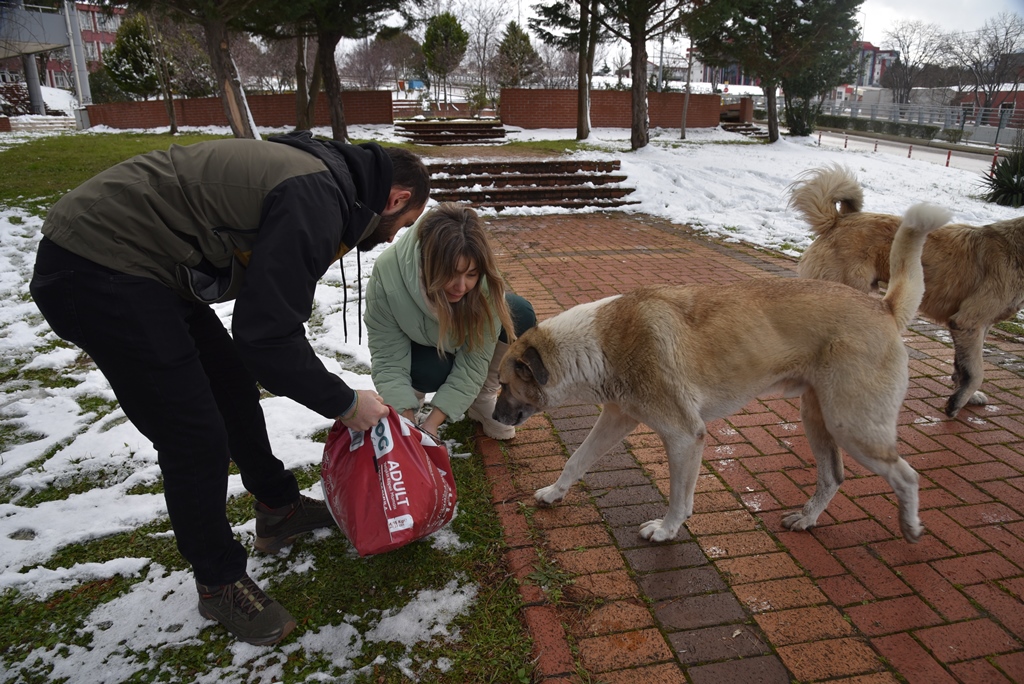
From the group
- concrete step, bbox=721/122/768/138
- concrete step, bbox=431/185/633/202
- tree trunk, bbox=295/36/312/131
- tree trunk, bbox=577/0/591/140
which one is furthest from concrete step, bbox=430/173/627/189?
concrete step, bbox=721/122/768/138

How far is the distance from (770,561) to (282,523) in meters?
2.37

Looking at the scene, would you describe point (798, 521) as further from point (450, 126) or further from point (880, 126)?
point (880, 126)

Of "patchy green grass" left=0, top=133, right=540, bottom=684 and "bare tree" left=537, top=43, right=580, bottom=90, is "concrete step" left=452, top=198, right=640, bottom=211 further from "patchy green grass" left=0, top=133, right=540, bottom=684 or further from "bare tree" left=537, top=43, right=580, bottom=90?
"bare tree" left=537, top=43, right=580, bottom=90

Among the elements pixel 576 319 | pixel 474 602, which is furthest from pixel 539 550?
pixel 576 319

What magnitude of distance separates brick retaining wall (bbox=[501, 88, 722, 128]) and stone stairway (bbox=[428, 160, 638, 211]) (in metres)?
14.0

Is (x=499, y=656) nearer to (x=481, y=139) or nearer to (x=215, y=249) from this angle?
(x=215, y=249)

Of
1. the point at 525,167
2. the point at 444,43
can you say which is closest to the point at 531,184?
the point at 525,167

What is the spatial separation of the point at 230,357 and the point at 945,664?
10.2ft

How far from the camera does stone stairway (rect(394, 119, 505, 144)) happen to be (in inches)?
885

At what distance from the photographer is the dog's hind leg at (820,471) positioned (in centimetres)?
308

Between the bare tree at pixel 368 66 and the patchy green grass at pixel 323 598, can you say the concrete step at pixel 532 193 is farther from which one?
the bare tree at pixel 368 66

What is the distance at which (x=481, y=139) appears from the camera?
22578 mm

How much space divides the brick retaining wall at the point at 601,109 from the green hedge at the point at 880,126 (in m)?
11.7

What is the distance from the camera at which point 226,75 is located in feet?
45.9
